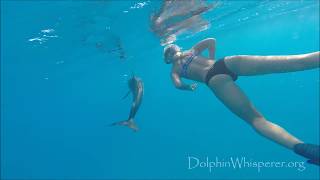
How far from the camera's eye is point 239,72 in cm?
854

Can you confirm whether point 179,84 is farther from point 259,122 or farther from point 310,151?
point 310,151

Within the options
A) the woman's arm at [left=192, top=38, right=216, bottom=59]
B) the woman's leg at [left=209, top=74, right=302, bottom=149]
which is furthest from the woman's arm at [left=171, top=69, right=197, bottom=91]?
the woman's arm at [left=192, top=38, right=216, bottom=59]

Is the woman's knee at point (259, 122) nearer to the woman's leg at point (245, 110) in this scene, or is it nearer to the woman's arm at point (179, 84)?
the woman's leg at point (245, 110)

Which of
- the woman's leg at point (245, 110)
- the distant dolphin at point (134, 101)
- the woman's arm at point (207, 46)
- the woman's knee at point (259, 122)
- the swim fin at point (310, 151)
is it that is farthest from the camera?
the distant dolphin at point (134, 101)

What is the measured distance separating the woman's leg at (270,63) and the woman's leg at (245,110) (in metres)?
0.35

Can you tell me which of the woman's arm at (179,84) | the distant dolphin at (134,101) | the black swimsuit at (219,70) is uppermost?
the black swimsuit at (219,70)

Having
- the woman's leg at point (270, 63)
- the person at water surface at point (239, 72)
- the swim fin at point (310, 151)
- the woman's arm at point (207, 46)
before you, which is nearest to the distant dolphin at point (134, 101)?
the person at water surface at point (239, 72)

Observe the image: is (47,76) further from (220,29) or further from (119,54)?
(220,29)

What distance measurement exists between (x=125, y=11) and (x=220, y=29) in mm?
13846

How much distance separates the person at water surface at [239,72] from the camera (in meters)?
7.41

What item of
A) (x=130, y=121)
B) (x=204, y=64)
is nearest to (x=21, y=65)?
(x=130, y=121)

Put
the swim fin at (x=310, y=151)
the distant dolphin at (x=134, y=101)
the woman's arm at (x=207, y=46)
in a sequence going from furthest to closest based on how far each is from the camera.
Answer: the distant dolphin at (x=134, y=101), the woman's arm at (x=207, y=46), the swim fin at (x=310, y=151)

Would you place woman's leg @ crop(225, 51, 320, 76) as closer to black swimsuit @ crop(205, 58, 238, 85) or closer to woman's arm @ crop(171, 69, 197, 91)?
black swimsuit @ crop(205, 58, 238, 85)

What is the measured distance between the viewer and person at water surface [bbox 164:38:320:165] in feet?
24.3
